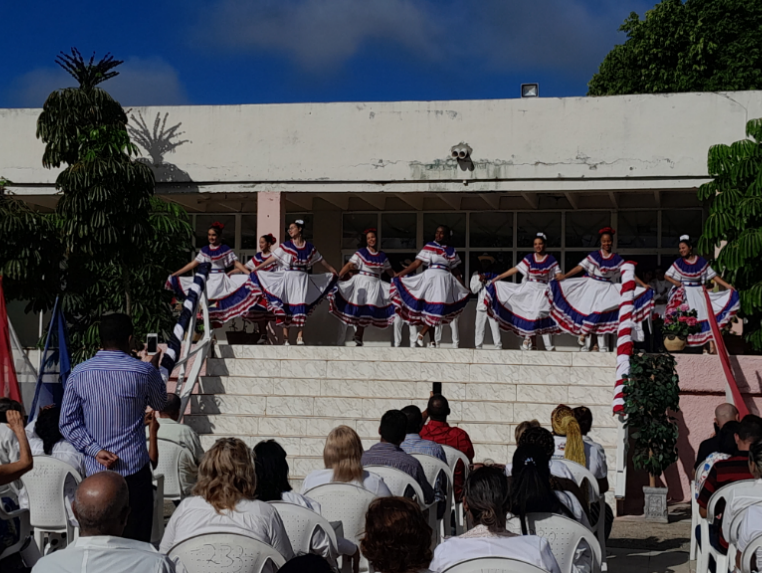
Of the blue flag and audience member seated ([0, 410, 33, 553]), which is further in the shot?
the blue flag

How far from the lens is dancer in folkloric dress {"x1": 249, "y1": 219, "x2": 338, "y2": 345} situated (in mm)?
12816

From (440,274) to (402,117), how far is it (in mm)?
3209

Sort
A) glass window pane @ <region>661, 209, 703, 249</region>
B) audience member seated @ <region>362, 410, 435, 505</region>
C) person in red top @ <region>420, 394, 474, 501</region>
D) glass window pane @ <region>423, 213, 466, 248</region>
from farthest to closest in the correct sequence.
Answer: glass window pane @ <region>423, 213, 466, 248</region>
glass window pane @ <region>661, 209, 703, 249</region>
person in red top @ <region>420, 394, 474, 501</region>
audience member seated @ <region>362, 410, 435, 505</region>

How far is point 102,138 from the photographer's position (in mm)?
13703

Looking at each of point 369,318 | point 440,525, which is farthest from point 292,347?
point 440,525

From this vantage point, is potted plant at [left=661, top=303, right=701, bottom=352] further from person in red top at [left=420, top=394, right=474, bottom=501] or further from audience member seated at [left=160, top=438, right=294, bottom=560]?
audience member seated at [left=160, top=438, right=294, bottom=560]

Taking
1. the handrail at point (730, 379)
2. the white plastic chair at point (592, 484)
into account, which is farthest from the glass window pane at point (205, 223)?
the white plastic chair at point (592, 484)

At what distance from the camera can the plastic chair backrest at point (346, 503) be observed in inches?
193

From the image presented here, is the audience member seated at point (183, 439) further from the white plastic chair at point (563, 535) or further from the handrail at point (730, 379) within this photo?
the handrail at point (730, 379)

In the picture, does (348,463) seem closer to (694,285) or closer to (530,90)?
(694,285)

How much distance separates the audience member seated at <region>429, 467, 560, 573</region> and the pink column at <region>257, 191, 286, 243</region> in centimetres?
1154

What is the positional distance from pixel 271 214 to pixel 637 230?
6.03 metres

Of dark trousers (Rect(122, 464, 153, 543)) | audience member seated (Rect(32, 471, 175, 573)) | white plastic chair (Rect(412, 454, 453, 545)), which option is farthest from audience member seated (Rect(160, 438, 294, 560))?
white plastic chair (Rect(412, 454, 453, 545))

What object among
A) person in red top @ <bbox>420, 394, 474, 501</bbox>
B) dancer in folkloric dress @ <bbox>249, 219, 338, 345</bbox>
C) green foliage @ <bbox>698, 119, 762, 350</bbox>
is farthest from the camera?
dancer in folkloric dress @ <bbox>249, 219, 338, 345</bbox>
